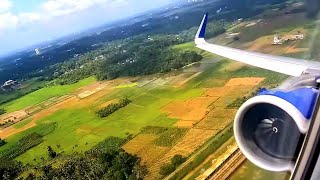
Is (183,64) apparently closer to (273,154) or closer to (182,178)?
(182,178)

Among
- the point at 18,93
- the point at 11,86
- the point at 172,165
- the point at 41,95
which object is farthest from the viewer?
the point at 11,86

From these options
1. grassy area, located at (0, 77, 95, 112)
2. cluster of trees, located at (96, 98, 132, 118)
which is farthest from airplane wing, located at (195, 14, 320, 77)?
grassy area, located at (0, 77, 95, 112)

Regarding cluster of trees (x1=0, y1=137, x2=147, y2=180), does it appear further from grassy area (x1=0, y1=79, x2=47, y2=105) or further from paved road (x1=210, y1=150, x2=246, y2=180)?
grassy area (x1=0, y1=79, x2=47, y2=105)

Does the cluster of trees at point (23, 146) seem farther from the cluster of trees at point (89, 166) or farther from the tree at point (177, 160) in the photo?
the tree at point (177, 160)

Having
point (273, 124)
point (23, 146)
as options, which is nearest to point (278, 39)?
point (273, 124)

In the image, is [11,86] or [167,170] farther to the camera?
[11,86]

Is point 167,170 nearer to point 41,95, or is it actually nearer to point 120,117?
point 120,117
